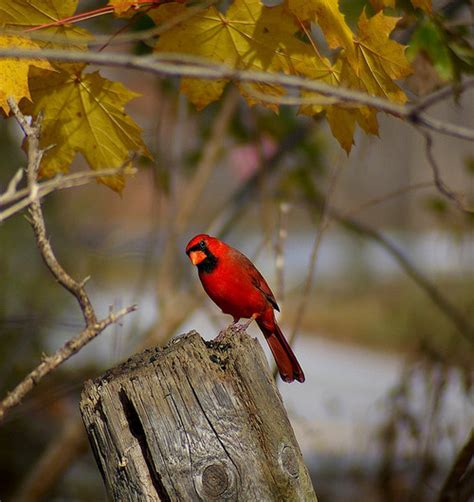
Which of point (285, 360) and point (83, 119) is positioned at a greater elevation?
point (83, 119)

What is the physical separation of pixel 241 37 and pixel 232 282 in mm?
861

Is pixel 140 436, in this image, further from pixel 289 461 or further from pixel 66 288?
pixel 66 288

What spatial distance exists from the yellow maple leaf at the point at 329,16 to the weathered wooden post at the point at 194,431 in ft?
2.20

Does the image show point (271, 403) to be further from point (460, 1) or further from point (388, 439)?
point (388, 439)

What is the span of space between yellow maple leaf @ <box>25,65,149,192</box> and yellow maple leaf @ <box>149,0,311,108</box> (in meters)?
0.17

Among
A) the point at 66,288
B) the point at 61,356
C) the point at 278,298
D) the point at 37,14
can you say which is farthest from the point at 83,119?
the point at 278,298

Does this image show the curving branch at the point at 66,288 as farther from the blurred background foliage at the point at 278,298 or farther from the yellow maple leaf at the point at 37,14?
the blurred background foliage at the point at 278,298

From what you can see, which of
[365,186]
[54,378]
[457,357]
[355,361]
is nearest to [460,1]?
[457,357]

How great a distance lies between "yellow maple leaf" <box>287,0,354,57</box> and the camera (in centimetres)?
188

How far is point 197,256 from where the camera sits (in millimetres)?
2658

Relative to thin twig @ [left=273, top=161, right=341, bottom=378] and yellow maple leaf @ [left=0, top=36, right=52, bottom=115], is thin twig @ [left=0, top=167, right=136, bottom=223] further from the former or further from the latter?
thin twig @ [left=273, top=161, right=341, bottom=378]

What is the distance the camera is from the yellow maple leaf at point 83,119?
80.9 inches

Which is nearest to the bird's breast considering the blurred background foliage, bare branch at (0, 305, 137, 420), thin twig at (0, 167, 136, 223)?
the blurred background foliage

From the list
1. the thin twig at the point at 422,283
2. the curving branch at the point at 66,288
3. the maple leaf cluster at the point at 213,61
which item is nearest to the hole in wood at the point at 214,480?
the curving branch at the point at 66,288
